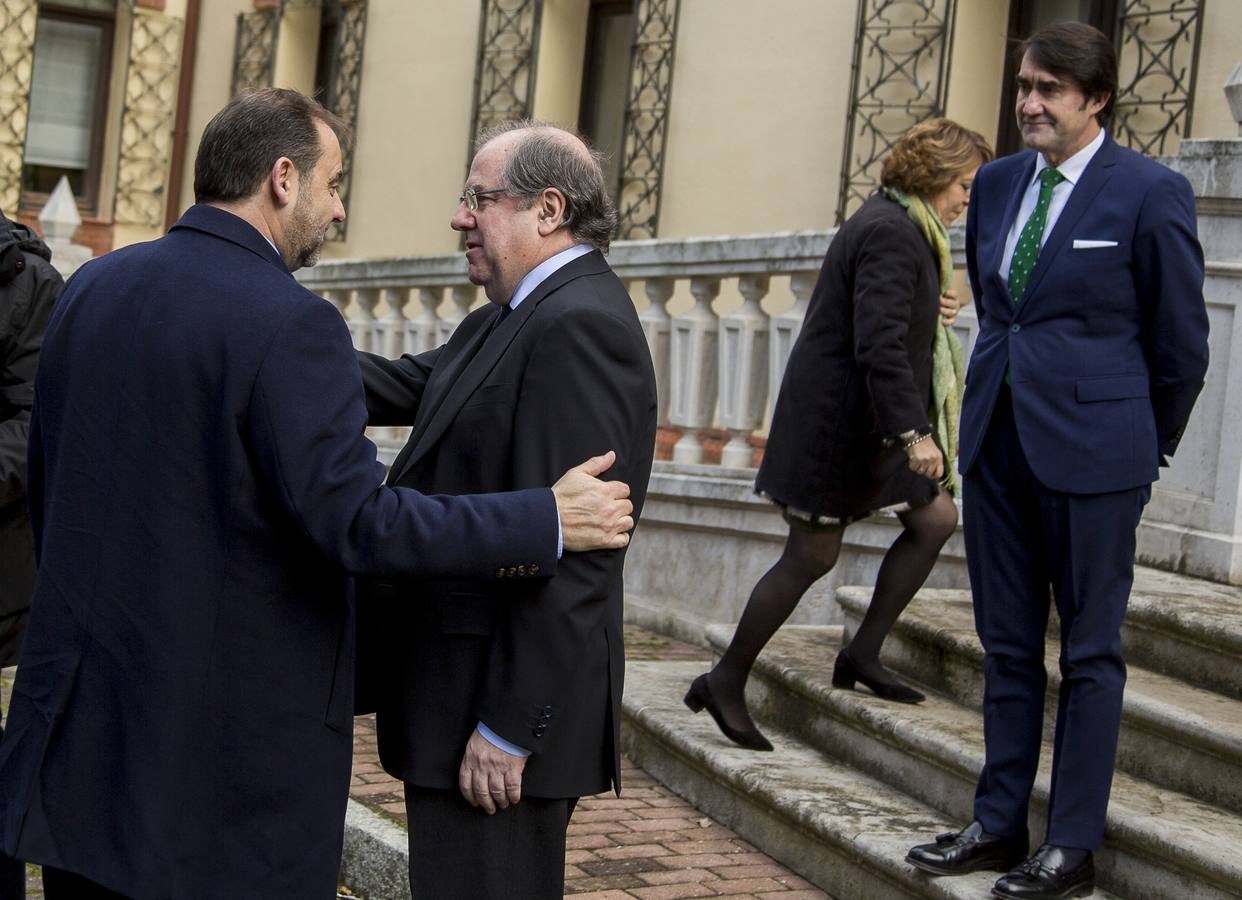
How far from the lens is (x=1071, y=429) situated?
13.2 ft

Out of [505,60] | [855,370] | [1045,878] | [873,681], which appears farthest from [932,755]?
[505,60]

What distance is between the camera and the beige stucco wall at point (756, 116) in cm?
1152

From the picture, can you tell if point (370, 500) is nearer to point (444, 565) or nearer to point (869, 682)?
point (444, 565)

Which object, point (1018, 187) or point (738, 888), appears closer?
point (1018, 187)

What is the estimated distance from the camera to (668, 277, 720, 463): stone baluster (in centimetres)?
780

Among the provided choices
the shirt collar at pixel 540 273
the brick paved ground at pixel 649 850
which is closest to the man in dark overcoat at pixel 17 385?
the brick paved ground at pixel 649 850

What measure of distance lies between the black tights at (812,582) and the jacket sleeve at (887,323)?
46 centimetres

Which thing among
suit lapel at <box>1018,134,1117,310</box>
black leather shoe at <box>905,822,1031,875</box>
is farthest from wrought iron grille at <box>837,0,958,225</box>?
black leather shoe at <box>905,822,1031,875</box>

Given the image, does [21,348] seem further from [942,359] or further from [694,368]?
[694,368]

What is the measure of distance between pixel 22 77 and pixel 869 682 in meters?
15.6

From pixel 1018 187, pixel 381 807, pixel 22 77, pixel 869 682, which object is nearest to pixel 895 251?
pixel 1018 187

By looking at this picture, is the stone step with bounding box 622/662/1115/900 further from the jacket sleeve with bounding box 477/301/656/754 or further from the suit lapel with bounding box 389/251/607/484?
the suit lapel with bounding box 389/251/607/484

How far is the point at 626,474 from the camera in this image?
304 cm

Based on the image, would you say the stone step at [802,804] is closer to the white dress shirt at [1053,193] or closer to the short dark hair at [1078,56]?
the white dress shirt at [1053,193]
